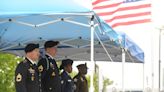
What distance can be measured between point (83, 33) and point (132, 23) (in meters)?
1.71

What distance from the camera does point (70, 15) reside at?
839 cm

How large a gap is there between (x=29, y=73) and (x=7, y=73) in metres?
18.3

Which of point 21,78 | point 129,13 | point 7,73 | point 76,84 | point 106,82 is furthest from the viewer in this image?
point 106,82

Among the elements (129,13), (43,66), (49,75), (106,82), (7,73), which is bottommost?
(106,82)

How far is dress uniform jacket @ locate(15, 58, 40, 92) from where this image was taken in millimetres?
8484

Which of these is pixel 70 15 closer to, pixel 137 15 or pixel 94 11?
pixel 94 11

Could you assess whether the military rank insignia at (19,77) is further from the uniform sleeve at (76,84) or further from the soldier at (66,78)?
the uniform sleeve at (76,84)

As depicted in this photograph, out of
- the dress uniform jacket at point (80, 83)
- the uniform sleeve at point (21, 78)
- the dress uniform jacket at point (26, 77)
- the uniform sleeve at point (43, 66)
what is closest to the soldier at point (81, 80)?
the dress uniform jacket at point (80, 83)

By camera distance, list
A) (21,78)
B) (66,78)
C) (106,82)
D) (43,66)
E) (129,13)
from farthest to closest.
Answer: (106,82) < (66,78) < (129,13) < (43,66) < (21,78)

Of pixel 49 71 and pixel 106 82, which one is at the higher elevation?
pixel 49 71

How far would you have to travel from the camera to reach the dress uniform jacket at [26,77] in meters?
8.48

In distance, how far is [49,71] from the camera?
9.57 meters

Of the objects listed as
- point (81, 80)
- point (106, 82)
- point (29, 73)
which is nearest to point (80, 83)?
point (81, 80)

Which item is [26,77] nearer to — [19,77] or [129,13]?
[19,77]
